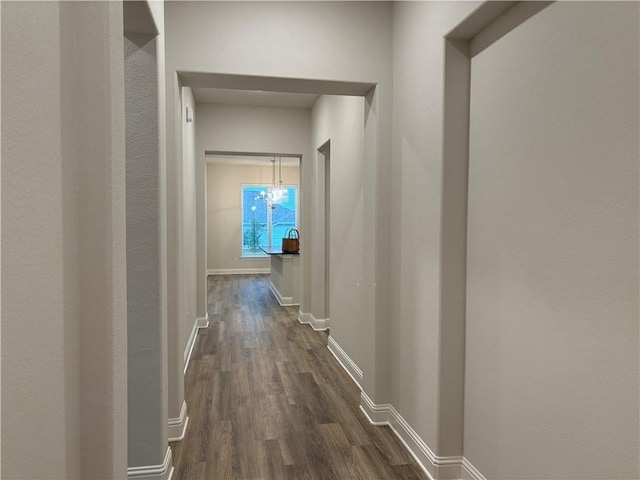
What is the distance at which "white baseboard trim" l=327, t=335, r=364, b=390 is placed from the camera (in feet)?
12.2

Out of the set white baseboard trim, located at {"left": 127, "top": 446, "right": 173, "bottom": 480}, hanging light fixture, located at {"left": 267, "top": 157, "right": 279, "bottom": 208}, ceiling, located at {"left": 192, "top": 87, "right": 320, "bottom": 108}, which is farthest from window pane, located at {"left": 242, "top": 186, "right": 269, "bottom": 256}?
white baseboard trim, located at {"left": 127, "top": 446, "right": 173, "bottom": 480}

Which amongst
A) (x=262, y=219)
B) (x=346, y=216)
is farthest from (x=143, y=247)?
(x=262, y=219)

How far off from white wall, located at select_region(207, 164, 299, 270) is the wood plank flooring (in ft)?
19.0

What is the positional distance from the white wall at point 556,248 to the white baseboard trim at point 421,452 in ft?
0.44

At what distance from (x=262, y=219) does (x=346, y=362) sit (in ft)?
25.0

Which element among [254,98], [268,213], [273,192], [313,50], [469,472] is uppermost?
[254,98]

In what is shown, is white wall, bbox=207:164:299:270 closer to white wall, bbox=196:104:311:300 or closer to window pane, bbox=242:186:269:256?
window pane, bbox=242:186:269:256

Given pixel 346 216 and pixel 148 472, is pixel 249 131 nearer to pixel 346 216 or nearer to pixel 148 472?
pixel 346 216

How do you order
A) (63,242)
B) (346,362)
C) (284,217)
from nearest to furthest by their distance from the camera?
1. (63,242)
2. (346,362)
3. (284,217)

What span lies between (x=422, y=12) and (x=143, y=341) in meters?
2.31

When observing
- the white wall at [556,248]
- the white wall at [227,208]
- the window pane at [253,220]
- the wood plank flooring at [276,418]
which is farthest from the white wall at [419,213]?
the window pane at [253,220]

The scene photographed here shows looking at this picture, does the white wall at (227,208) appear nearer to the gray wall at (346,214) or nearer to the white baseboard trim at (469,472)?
the gray wall at (346,214)

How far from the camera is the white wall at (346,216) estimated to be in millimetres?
3782

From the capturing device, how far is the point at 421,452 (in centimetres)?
244
